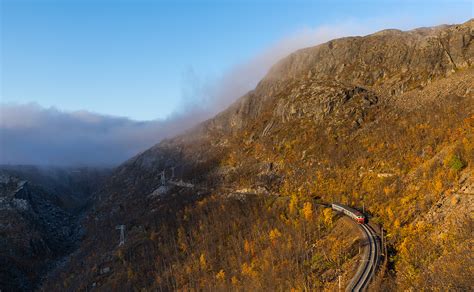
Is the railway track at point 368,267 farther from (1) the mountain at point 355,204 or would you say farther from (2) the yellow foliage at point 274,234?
(2) the yellow foliage at point 274,234

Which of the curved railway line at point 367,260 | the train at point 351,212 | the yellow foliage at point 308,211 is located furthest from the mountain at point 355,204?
the train at point 351,212

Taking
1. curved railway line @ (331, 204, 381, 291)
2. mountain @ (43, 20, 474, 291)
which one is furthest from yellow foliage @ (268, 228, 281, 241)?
curved railway line @ (331, 204, 381, 291)

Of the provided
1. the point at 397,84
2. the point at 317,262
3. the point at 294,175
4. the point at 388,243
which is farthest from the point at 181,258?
the point at 397,84

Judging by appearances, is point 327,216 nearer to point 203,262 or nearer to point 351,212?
point 351,212

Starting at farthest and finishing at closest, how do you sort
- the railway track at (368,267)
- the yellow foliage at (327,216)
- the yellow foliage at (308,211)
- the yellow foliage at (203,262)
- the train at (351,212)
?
the yellow foliage at (203,262)
the yellow foliage at (308,211)
the yellow foliage at (327,216)
the train at (351,212)
the railway track at (368,267)

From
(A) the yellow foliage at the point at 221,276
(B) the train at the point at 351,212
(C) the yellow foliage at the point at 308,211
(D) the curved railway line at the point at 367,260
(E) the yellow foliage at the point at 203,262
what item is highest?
(D) the curved railway line at the point at 367,260

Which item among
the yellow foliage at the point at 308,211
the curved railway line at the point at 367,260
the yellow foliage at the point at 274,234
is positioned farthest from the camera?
the yellow foliage at the point at 274,234

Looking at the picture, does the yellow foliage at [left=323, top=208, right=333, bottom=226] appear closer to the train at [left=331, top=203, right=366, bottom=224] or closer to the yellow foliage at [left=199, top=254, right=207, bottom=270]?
the train at [left=331, top=203, right=366, bottom=224]

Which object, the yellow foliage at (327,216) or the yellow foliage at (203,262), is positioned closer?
the yellow foliage at (327,216)
